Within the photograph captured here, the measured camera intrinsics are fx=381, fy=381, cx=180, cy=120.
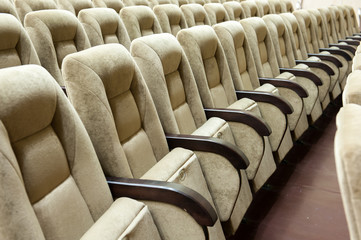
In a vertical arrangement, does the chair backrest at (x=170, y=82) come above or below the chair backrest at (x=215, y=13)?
above

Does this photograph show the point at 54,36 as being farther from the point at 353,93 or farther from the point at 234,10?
the point at 234,10

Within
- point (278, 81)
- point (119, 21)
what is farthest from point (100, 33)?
point (278, 81)

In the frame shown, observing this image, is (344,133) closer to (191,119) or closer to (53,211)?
(53,211)

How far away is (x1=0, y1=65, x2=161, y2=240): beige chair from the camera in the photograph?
0.22 meters

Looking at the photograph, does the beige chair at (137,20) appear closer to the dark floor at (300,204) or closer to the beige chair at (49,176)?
the dark floor at (300,204)

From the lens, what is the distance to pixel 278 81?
68cm

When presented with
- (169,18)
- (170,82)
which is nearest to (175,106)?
(170,82)

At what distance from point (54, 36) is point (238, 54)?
300mm

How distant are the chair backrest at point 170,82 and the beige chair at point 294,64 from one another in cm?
34

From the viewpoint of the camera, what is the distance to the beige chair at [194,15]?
37.9 inches

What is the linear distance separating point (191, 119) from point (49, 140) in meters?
0.25

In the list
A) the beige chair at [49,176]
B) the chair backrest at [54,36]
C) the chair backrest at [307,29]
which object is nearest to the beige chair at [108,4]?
the chair backrest at [54,36]

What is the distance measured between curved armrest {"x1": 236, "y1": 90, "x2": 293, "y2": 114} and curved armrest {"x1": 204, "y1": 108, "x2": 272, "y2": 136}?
0.31 feet

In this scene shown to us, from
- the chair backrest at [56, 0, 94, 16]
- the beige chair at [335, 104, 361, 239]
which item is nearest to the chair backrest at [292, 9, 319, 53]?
the chair backrest at [56, 0, 94, 16]
